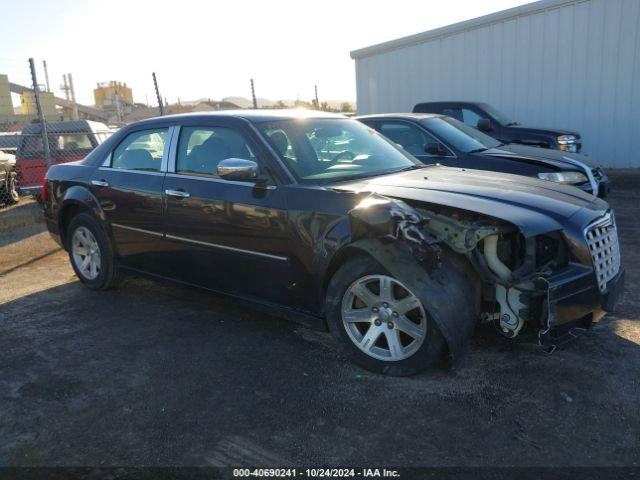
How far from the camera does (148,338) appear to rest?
4246 mm

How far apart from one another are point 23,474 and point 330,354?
6.36ft

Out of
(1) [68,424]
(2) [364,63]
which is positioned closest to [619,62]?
(2) [364,63]

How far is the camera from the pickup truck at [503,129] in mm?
9477

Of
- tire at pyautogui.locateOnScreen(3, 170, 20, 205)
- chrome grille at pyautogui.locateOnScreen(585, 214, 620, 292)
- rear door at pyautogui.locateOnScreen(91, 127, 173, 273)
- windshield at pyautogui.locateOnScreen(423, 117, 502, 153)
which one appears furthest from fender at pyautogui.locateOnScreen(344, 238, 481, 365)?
tire at pyautogui.locateOnScreen(3, 170, 20, 205)

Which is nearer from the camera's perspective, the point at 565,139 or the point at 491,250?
the point at 491,250

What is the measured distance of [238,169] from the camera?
3742mm

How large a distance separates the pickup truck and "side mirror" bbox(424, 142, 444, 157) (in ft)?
9.34

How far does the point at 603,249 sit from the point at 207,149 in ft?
9.69

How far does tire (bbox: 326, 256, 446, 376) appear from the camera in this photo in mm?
3291

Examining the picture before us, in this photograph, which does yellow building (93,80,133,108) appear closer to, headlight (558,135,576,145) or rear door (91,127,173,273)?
headlight (558,135,576,145)

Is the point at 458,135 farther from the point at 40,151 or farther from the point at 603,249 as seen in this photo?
the point at 40,151

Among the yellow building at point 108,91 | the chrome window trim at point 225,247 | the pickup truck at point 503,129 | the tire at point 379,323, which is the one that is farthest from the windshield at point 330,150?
the yellow building at point 108,91

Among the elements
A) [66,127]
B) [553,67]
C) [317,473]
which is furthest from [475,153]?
[66,127]

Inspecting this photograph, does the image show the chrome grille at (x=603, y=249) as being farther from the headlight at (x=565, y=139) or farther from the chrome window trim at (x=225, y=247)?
the headlight at (x=565, y=139)
